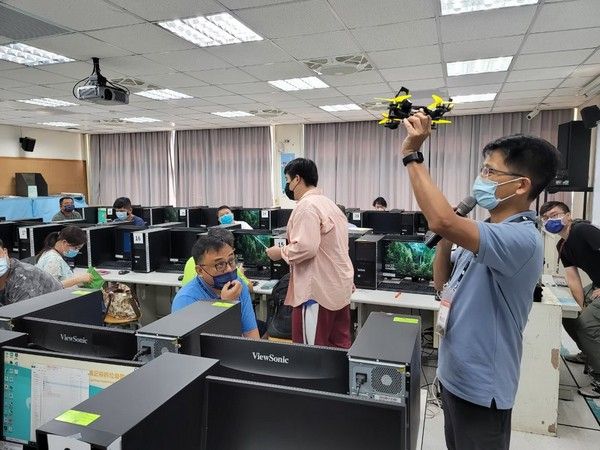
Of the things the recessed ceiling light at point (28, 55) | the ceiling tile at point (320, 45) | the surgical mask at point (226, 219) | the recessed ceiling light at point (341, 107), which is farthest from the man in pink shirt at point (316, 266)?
the recessed ceiling light at point (341, 107)

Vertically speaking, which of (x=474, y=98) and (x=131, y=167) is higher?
(x=474, y=98)

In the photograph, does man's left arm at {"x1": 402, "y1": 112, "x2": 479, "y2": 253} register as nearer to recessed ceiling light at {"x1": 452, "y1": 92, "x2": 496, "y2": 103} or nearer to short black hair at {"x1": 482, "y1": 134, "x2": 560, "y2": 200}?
short black hair at {"x1": 482, "y1": 134, "x2": 560, "y2": 200}

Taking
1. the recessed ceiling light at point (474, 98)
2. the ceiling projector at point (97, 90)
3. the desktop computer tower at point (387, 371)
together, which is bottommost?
the desktop computer tower at point (387, 371)

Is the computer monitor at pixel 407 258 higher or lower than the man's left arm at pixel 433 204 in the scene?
lower

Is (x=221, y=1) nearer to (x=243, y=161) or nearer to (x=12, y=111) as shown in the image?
(x=12, y=111)

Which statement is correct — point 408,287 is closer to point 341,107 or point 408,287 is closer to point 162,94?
point 341,107

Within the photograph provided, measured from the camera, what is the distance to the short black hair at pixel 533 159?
1.21 metres

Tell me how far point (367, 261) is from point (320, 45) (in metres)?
1.80

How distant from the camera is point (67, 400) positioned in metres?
1.20

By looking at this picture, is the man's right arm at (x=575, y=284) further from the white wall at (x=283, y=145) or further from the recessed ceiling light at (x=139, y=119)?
the recessed ceiling light at (x=139, y=119)

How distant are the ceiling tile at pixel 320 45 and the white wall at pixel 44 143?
7524 mm

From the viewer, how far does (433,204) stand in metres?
1.10

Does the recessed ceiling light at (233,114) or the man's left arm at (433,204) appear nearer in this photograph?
the man's left arm at (433,204)

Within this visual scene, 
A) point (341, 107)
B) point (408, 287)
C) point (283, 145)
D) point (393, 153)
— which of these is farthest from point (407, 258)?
point (283, 145)
